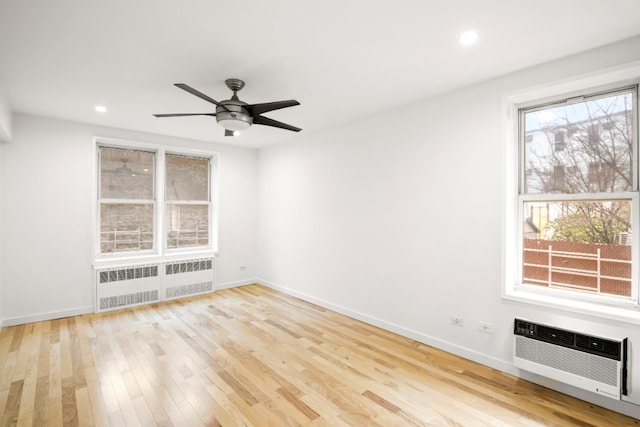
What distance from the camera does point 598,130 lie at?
96.9 inches

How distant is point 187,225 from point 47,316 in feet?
7.21

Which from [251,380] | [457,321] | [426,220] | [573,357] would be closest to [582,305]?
[573,357]

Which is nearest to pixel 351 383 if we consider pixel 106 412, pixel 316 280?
pixel 106 412

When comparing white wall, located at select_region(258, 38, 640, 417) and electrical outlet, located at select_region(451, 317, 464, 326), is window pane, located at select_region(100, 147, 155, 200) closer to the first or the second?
white wall, located at select_region(258, 38, 640, 417)

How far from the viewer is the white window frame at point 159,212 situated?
4520 mm

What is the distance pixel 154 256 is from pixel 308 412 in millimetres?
3789

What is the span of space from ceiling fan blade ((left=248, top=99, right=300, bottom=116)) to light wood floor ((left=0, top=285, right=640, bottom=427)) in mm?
2349

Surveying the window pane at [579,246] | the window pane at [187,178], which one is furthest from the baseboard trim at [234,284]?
the window pane at [579,246]

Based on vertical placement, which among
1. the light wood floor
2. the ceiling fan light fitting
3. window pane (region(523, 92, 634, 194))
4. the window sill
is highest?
the ceiling fan light fitting

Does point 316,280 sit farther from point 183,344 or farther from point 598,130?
point 598,130

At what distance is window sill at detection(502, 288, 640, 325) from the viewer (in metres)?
2.23

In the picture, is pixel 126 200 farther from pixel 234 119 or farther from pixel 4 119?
pixel 234 119

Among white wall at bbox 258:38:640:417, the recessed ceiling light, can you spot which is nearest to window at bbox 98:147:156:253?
white wall at bbox 258:38:640:417

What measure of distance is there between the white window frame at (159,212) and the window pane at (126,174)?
90 mm
